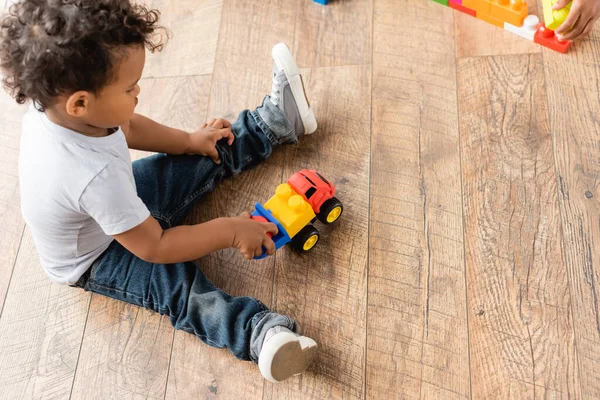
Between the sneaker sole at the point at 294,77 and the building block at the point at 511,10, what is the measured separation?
1.49 feet

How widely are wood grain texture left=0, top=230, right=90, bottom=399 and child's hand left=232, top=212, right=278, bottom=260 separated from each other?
330 millimetres

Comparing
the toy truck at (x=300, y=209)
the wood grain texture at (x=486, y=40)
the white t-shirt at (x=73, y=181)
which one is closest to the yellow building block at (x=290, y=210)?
the toy truck at (x=300, y=209)

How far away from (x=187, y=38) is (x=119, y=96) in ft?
2.13

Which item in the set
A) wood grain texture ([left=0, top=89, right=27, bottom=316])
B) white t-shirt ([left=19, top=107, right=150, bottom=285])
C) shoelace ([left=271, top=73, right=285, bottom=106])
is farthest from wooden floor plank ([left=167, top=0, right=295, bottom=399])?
wood grain texture ([left=0, top=89, right=27, bottom=316])

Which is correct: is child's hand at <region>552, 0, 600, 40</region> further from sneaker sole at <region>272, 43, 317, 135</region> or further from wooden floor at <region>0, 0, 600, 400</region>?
sneaker sole at <region>272, 43, 317, 135</region>

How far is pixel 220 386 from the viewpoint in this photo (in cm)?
110

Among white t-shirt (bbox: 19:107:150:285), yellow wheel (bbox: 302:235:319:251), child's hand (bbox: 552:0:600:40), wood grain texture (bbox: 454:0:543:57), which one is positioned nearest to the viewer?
white t-shirt (bbox: 19:107:150:285)

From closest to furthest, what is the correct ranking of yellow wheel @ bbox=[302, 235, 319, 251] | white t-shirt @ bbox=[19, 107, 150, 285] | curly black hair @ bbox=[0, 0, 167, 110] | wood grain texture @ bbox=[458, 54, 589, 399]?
1. curly black hair @ bbox=[0, 0, 167, 110]
2. white t-shirt @ bbox=[19, 107, 150, 285]
3. wood grain texture @ bbox=[458, 54, 589, 399]
4. yellow wheel @ bbox=[302, 235, 319, 251]

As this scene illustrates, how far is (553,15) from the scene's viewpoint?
130 centimetres

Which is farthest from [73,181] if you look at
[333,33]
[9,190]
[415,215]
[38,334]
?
[333,33]

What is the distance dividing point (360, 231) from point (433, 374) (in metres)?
0.28

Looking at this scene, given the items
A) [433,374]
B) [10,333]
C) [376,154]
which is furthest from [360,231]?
[10,333]

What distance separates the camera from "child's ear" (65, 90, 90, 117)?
0.87 metres

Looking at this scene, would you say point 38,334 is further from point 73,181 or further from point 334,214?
point 334,214
